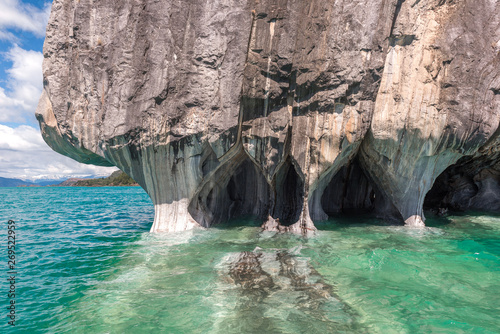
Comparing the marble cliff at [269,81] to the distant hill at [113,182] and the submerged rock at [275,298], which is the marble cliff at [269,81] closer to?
the submerged rock at [275,298]

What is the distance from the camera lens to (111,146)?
1056 centimetres

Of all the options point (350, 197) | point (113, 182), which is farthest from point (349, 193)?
point (113, 182)

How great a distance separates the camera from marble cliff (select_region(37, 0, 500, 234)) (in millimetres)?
10117

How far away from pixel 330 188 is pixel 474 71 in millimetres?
8623

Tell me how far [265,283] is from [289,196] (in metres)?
7.53

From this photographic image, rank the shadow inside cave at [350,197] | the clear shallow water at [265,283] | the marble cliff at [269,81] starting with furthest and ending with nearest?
the shadow inside cave at [350,197], the marble cliff at [269,81], the clear shallow water at [265,283]

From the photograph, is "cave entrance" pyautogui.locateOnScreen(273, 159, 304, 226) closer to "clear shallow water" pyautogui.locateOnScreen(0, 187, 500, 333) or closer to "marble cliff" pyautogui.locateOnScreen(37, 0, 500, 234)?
"marble cliff" pyautogui.locateOnScreen(37, 0, 500, 234)

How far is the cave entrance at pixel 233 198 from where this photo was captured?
1201cm

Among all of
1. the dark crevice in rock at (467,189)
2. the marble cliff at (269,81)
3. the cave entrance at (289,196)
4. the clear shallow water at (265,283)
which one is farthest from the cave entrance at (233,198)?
the dark crevice in rock at (467,189)

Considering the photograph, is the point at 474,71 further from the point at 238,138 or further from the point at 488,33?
the point at 238,138

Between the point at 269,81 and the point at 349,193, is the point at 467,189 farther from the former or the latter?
the point at 269,81

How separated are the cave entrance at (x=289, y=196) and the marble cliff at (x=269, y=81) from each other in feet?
5.73

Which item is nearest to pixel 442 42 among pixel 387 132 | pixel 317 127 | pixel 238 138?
pixel 387 132

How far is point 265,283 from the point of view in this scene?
6.38m
